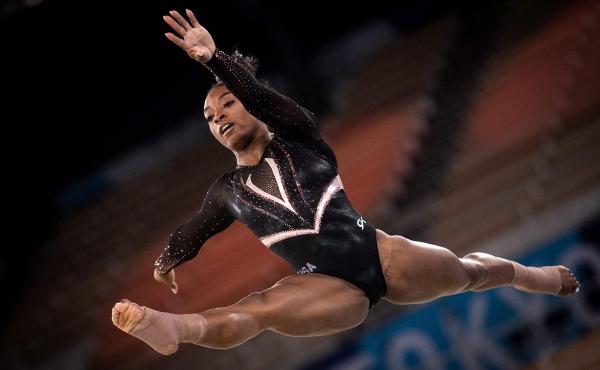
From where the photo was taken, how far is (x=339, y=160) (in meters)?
7.67

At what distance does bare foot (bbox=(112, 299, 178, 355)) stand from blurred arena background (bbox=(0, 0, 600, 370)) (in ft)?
10.3

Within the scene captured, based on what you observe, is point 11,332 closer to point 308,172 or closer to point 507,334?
point 507,334

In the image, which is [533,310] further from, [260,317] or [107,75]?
[107,75]

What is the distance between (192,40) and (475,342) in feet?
11.2

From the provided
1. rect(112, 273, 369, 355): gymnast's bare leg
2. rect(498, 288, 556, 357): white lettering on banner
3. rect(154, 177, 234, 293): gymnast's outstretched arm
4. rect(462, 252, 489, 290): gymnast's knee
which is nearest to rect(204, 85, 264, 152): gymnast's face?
rect(154, 177, 234, 293): gymnast's outstretched arm

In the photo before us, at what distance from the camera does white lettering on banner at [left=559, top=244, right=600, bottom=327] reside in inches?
208

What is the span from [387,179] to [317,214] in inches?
174

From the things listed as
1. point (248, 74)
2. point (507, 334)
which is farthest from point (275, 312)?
point (507, 334)

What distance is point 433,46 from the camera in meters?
8.59

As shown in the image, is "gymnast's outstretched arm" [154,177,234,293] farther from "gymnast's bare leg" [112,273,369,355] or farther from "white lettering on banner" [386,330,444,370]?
"white lettering on banner" [386,330,444,370]

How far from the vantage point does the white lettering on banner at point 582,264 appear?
17.3ft

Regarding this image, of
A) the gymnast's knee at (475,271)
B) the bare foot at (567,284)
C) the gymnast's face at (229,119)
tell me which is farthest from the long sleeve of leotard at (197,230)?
the bare foot at (567,284)

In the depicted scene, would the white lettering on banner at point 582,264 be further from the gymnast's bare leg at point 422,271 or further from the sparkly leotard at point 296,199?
the sparkly leotard at point 296,199

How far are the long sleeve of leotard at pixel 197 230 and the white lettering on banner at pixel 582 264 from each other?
10.3 ft
